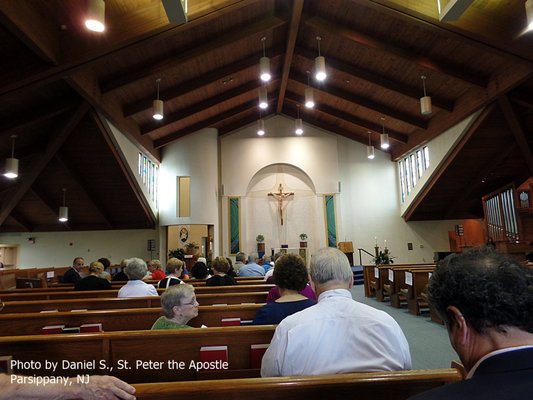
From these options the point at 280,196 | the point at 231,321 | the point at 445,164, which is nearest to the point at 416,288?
the point at 231,321

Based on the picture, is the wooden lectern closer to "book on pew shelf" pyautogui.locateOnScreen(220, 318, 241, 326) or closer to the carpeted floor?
the carpeted floor

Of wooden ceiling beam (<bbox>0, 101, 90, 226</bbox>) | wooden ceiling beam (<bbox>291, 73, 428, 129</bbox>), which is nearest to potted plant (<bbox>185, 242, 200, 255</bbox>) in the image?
wooden ceiling beam (<bbox>0, 101, 90, 226</bbox>)

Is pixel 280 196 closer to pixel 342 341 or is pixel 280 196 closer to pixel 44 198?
pixel 44 198

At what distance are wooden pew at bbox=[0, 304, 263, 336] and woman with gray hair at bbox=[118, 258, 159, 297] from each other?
0.75 m

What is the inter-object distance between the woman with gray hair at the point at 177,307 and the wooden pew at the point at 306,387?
37.7 inches

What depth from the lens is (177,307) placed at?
1.98 meters

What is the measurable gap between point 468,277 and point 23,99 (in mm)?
6811

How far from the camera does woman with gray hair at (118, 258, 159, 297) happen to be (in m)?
3.31

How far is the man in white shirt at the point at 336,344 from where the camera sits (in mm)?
1223

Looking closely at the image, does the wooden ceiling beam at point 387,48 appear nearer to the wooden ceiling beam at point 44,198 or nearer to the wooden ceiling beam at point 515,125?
the wooden ceiling beam at point 515,125

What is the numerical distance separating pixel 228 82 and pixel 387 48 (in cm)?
383

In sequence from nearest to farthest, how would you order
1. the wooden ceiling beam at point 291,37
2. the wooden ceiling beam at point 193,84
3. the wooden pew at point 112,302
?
the wooden pew at point 112,302 < the wooden ceiling beam at point 291,37 < the wooden ceiling beam at point 193,84

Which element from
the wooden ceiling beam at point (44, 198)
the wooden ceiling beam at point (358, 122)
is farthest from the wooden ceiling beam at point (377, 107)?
the wooden ceiling beam at point (44, 198)

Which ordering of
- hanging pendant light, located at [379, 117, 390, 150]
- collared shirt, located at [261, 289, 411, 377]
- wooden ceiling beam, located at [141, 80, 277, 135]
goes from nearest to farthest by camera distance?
collared shirt, located at [261, 289, 411, 377]
wooden ceiling beam, located at [141, 80, 277, 135]
hanging pendant light, located at [379, 117, 390, 150]
